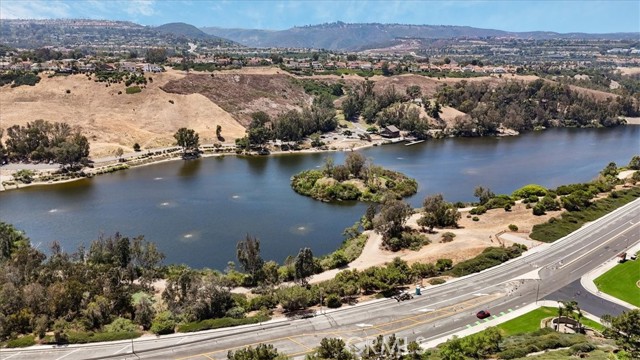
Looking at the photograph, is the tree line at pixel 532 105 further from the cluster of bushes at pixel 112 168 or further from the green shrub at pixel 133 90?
the cluster of bushes at pixel 112 168

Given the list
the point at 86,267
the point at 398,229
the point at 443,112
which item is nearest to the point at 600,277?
the point at 398,229

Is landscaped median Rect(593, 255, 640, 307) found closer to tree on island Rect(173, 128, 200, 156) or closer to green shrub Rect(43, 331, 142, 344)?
green shrub Rect(43, 331, 142, 344)

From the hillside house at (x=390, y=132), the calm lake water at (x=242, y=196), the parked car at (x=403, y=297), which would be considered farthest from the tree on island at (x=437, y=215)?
the hillside house at (x=390, y=132)

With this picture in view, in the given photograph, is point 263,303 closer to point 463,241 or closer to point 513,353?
point 513,353

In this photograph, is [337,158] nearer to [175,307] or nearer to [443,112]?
[443,112]

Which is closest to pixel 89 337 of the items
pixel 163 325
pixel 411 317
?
pixel 163 325
